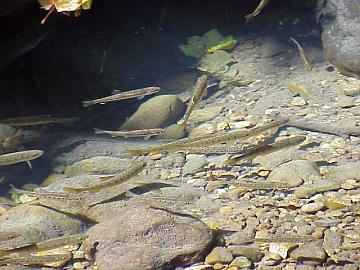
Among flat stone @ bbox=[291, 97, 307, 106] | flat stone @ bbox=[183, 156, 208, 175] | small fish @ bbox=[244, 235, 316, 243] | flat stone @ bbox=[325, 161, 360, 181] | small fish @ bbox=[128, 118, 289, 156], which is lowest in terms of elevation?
flat stone @ bbox=[291, 97, 307, 106]

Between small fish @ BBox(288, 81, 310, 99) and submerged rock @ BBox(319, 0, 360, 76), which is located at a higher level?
submerged rock @ BBox(319, 0, 360, 76)

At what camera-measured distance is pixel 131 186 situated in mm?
5035

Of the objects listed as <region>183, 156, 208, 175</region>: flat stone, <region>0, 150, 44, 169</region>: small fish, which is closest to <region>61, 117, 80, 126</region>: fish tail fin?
<region>0, 150, 44, 169</region>: small fish

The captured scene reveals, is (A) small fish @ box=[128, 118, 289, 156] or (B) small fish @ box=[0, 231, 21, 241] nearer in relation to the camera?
(B) small fish @ box=[0, 231, 21, 241]

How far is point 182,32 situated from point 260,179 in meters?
4.42

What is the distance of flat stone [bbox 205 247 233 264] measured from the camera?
382 centimetres

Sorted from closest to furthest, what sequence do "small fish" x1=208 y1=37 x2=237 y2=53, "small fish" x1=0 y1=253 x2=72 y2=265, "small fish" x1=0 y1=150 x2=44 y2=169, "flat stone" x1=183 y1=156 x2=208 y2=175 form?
"small fish" x1=0 y1=253 x2=72 y2=265 < "small fish" x1=0 y1=150 x2=44 y2=169 < "flat stone" x1=183 y1=156 x2=208 y2=175 < "small fish" x1=208 y1=37 x2=237 y2=53

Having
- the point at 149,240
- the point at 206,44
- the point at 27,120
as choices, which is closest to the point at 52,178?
the point at 27,120

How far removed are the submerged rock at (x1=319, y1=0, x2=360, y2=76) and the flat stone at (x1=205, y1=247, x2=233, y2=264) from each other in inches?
161

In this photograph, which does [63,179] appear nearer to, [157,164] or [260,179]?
[157,164]

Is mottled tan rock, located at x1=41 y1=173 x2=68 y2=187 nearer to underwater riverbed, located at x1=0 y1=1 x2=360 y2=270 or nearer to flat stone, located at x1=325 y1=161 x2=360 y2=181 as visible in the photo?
underwater riverbed, located at x1=0 y1=1 x2=360 y2=270

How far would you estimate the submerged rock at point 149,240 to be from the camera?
3777 millimetres

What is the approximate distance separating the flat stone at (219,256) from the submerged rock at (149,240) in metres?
0.08

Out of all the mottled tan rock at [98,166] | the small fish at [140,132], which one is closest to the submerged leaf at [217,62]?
the small fish at [140,132]
